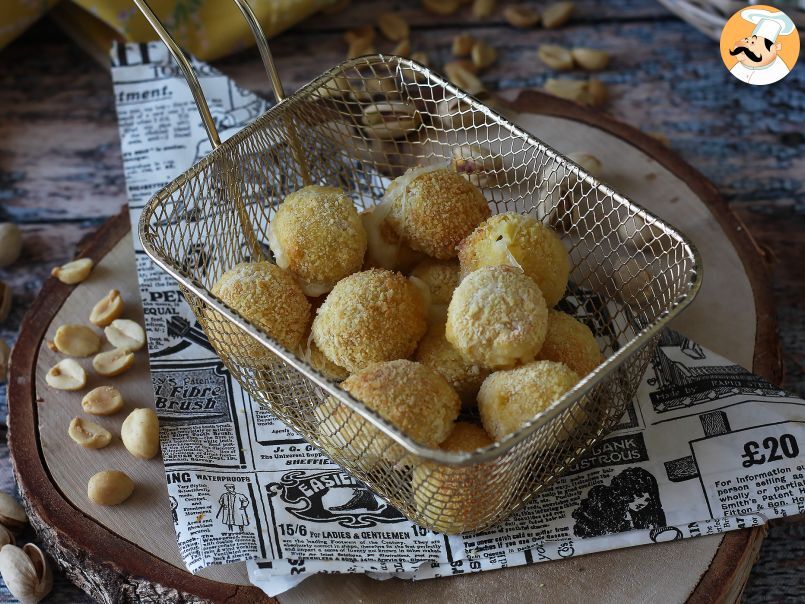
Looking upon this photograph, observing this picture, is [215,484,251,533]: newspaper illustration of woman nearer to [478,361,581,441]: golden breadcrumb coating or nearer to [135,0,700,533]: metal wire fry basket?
[135,0,700,533]: metal wire fry basket

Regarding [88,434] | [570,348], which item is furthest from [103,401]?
[570,348]

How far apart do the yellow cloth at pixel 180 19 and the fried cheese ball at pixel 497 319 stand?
2.81 ft

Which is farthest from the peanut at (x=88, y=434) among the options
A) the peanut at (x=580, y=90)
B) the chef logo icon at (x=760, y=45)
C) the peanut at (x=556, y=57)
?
the chef logo icon at (x=760, y=45)

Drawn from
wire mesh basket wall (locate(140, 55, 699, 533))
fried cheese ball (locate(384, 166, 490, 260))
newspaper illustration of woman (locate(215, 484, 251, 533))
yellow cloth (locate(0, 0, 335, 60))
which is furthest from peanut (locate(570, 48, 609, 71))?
newspaper illustration of woman (locate(215, 484, 251, 533))

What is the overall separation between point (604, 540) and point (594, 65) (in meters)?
0.95

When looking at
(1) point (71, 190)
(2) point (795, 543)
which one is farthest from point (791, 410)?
(1) point (71, 190)

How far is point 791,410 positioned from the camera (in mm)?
997

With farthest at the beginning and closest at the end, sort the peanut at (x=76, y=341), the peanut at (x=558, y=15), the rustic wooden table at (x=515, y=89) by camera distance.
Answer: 1. the peanut at (x=558, y=15)
2. the rustic wooden table at (x=515, y=89)
3. the peanut at (x=76, y=341)

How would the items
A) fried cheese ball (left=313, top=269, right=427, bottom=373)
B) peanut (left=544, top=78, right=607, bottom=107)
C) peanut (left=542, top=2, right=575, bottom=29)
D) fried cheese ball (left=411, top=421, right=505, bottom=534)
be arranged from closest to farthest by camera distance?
fried cheese ball (left=411, top=421, right=505, bottom=534)
fried cheese ball (left=313, top=269, right=427, bottom=373)
peanut (left=544, top=78, right=607, bottom=107)
peanut (left=542, top=2, right=575, bottom=29)

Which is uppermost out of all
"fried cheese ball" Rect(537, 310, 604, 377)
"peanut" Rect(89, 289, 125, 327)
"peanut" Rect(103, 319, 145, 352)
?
"peanut" Rect(89, 289, 125, 327)

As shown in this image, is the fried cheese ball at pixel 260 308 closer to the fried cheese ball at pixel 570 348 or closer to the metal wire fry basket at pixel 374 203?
the metal wire fry basket at pixel 374 203

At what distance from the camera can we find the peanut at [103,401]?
1072mm

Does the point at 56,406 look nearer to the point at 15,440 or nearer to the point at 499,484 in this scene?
the point at 15,440

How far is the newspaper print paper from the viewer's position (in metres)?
0.92
